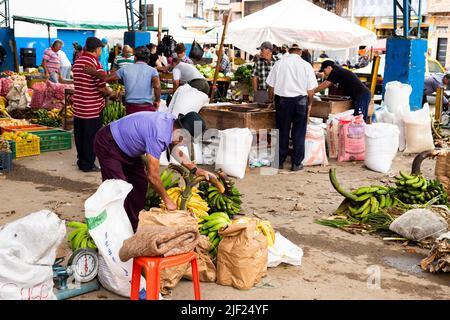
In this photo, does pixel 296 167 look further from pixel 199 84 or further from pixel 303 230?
pixel 303 230

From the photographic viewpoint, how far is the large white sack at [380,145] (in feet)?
29.1

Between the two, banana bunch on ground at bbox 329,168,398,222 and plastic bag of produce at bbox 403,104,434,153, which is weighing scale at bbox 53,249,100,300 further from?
plastic bag of produce at bbox 403,104,434,153

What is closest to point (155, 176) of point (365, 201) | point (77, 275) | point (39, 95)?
point (77, 275)

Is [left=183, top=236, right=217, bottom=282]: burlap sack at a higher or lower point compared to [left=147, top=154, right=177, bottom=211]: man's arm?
lower

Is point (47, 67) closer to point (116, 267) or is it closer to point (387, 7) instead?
point (116, 267)

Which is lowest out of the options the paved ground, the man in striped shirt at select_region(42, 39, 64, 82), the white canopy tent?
the paved ground

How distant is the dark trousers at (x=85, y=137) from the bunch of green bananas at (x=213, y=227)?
3.56 meters

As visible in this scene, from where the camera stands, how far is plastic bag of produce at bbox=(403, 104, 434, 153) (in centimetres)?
1022

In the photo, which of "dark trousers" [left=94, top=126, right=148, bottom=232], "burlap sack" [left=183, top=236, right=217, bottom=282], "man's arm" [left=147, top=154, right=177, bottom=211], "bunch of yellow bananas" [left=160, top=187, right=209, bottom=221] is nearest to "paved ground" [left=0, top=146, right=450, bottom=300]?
"burlap sack" [left=183, top=236, right=217, bottom=282]

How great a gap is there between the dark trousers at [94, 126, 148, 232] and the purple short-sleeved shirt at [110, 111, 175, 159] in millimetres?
75

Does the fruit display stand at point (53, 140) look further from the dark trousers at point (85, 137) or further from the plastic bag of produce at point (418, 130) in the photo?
the plastic bag of produce at point (418, 130)

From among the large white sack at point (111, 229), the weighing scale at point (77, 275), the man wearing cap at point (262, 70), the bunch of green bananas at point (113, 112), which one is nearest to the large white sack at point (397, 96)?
the man wearing cap at point (262, 70)

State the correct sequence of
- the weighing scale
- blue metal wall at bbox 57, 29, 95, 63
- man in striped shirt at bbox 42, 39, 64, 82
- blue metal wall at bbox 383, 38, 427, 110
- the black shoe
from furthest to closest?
blue metal wall at bbox 57, 29, 95, 63, man in striped shirt at bbox 42, 39, 64, 82, blue metal wall at bbox 383, 38, 427, 110, the black shoe, the weighing scale

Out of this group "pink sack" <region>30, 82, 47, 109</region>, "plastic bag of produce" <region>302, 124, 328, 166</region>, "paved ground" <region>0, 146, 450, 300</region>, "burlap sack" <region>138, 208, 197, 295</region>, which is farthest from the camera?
"pink sack" <region>30, 82, 47, 109</region>
